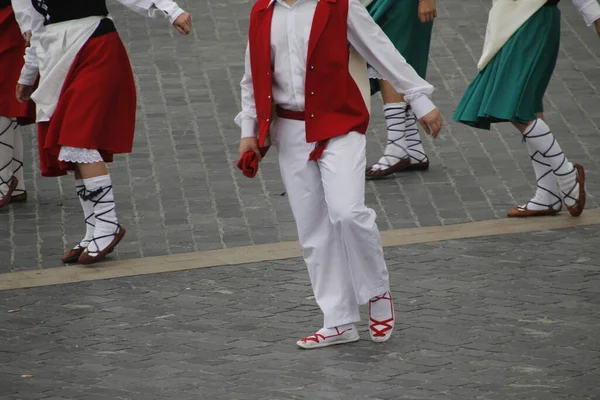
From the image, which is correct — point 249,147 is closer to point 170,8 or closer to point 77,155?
point 170,8

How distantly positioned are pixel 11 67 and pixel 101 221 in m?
1.54

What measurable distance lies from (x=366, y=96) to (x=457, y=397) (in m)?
1.55

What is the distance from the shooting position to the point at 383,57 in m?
6.66

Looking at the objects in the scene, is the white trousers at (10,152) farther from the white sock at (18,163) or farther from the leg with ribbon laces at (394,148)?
the leg with ribbon laces at (394,148)

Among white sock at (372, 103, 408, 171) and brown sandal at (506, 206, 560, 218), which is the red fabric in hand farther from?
white sock at (372, 103, 408, 171)

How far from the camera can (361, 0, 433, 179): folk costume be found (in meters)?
9.61

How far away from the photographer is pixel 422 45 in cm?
980

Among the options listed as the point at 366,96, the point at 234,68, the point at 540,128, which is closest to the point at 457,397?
the point at 366,96

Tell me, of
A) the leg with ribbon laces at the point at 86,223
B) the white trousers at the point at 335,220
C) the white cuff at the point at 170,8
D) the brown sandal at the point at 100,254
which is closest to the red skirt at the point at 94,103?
the leg with ribbon laces at the point at 86,223

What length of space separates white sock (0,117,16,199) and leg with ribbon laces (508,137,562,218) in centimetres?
332

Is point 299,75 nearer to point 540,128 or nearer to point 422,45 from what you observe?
point 540,128

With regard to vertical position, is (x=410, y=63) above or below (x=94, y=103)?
below

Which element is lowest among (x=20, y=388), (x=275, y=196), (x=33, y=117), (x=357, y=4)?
(x=275, y=196)

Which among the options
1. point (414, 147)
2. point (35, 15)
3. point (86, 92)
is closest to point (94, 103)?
point (86, 92)
